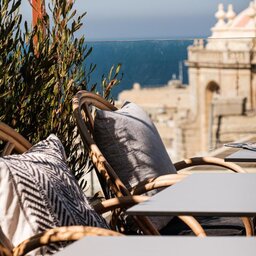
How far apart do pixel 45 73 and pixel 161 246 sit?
242cm

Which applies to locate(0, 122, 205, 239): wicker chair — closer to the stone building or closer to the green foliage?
the green foliage

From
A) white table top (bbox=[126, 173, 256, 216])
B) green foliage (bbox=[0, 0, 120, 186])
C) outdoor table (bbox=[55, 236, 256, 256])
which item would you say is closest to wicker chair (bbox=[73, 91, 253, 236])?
green foliage (bbox=[0, 0, 120, 186])

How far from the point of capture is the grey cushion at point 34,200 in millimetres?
2506

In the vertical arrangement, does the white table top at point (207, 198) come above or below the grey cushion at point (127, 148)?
above

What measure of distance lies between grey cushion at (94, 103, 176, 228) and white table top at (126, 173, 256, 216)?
76cm

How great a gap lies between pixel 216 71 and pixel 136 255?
37535 mm

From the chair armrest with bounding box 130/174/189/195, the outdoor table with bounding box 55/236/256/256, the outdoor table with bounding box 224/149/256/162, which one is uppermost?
the outdoor table with bounding box 55/236/256/256

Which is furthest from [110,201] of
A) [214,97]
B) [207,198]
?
[214,97]

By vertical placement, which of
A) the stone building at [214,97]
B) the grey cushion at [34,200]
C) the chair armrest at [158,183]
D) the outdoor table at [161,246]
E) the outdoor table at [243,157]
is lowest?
the stone building at [214,97]

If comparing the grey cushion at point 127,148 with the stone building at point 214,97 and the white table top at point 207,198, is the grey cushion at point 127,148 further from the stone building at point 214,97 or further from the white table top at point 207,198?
the stone building at point 214,97

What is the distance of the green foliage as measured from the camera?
3.96 m

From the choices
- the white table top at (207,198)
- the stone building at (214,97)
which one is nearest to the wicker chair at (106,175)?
the white table top at (207,198)

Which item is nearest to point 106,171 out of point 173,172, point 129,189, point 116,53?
point 129,189

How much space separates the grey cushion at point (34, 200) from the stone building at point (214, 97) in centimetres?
2499
